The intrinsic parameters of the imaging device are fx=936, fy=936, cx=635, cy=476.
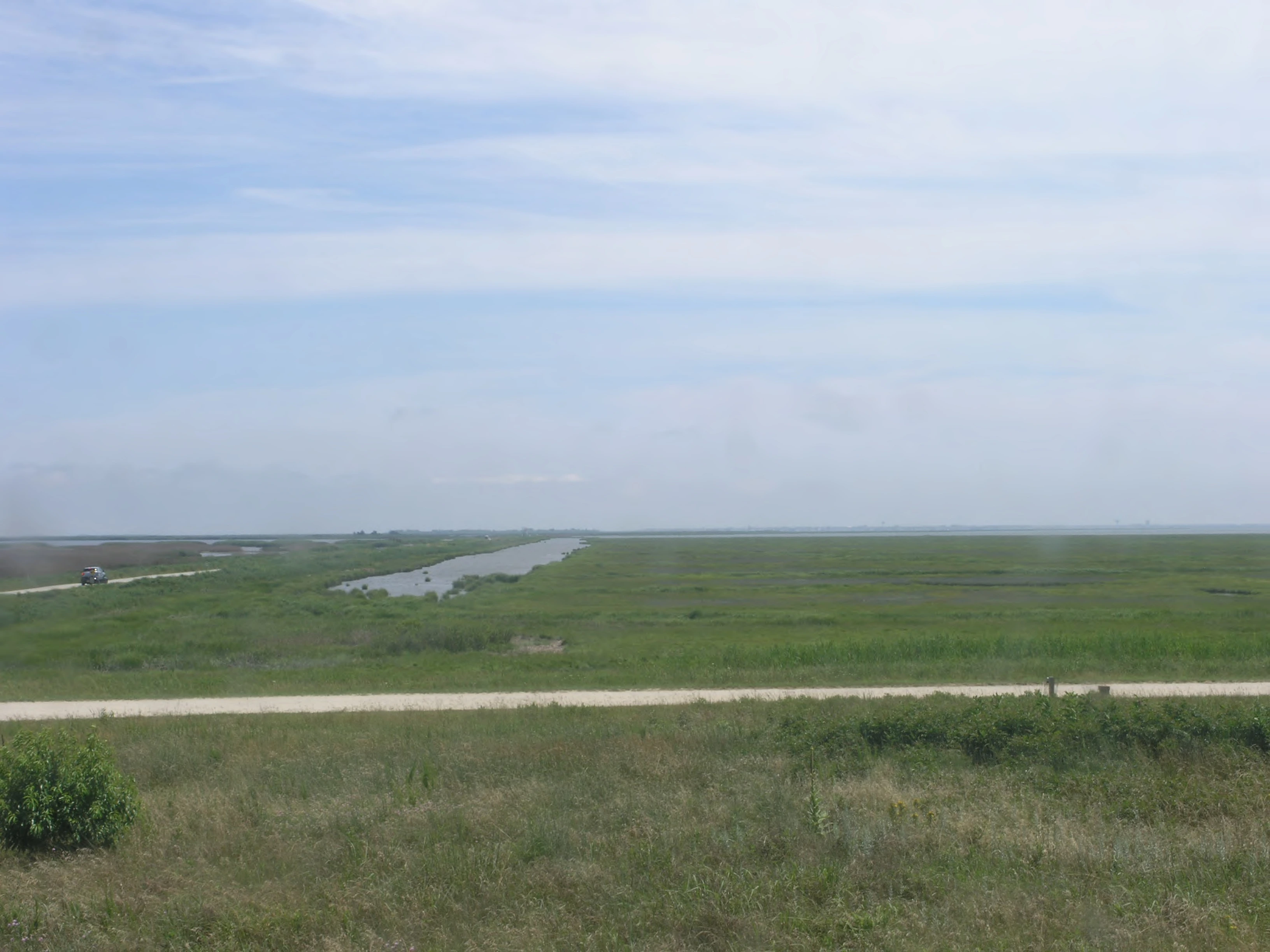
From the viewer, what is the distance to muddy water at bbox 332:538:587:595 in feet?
249

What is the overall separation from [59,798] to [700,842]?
20.8 feet

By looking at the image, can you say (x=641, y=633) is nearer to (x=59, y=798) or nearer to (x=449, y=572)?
(x=59, y=798)

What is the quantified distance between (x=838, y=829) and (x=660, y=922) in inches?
105

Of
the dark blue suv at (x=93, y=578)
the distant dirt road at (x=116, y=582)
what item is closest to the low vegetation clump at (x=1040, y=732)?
the distant dirt road at (x=116, y=582)

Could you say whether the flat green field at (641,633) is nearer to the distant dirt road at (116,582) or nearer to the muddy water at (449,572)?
the distant dirt road at (116,582)

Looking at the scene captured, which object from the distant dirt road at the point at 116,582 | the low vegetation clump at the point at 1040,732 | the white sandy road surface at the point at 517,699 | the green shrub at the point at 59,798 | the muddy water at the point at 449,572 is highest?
the green shrub at the point at 59,798

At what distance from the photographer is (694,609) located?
49.8 metres

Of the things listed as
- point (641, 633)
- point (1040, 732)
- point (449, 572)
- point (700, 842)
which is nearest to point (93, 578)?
point (449, 572)

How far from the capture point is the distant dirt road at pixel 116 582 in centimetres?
5784

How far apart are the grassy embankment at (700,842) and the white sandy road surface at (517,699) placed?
4437 mm

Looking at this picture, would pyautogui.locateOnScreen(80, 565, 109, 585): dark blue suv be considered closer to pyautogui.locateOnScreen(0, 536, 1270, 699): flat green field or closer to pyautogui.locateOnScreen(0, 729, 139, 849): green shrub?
pyautogui.locateOnScreen(0, 536, 1270, 699): flat green field

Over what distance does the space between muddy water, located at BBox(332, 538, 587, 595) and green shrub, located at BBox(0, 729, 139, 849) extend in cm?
5539

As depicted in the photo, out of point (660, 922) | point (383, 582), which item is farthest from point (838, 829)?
point (383, 582)

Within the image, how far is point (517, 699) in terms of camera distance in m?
20.3
